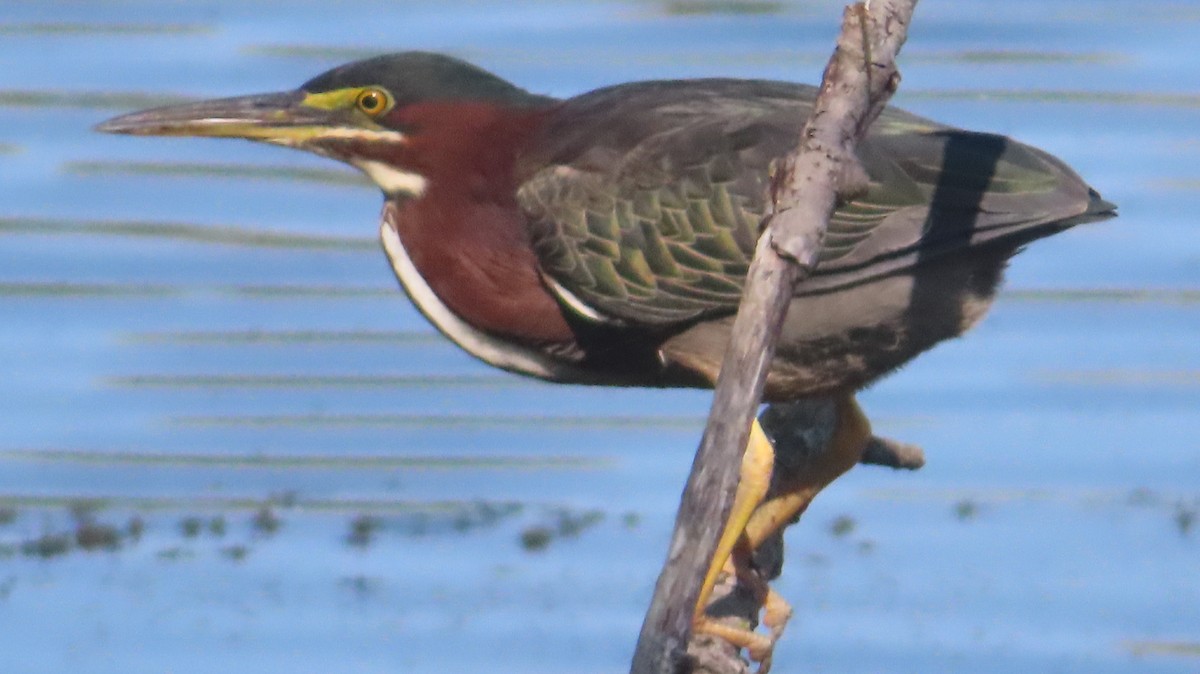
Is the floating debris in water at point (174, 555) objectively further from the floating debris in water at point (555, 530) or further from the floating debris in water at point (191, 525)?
the floating debris in water at point (555, 530)

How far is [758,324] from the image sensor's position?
4039 millimetres

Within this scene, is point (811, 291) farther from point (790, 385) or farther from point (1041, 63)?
point (1041, 63)

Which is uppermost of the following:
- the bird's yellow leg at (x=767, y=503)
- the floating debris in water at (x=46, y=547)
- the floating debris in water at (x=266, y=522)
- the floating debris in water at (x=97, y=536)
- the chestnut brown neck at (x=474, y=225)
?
the chestnut brown neck at (x=474, y=225)

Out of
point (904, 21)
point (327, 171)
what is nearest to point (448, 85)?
point (904, 21)

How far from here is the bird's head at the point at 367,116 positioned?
5328 mm

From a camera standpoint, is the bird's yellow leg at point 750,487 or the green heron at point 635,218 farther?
the green heron at point 635,218

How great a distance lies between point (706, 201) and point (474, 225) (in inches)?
17.6

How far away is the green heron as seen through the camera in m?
5.30

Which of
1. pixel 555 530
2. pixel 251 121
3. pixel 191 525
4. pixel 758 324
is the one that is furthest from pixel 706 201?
pixel 191 525

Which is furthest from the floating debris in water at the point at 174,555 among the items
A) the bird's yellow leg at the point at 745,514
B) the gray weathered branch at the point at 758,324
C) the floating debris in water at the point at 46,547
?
the gray weathered branch at the point at 758,324

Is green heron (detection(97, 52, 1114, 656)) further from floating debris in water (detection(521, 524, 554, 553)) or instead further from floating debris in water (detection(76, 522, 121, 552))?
floating debris in water (detection(76, 522, 121, 552))

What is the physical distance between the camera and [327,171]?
916 centimetres

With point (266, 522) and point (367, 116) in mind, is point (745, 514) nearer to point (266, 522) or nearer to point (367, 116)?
point (367, 116)

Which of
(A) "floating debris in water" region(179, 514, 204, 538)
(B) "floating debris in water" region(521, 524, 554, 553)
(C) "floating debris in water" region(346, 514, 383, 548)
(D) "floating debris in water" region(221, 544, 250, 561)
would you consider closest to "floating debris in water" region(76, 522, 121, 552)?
(A) "floating debris in water" region(179, 514, 204, 538)
